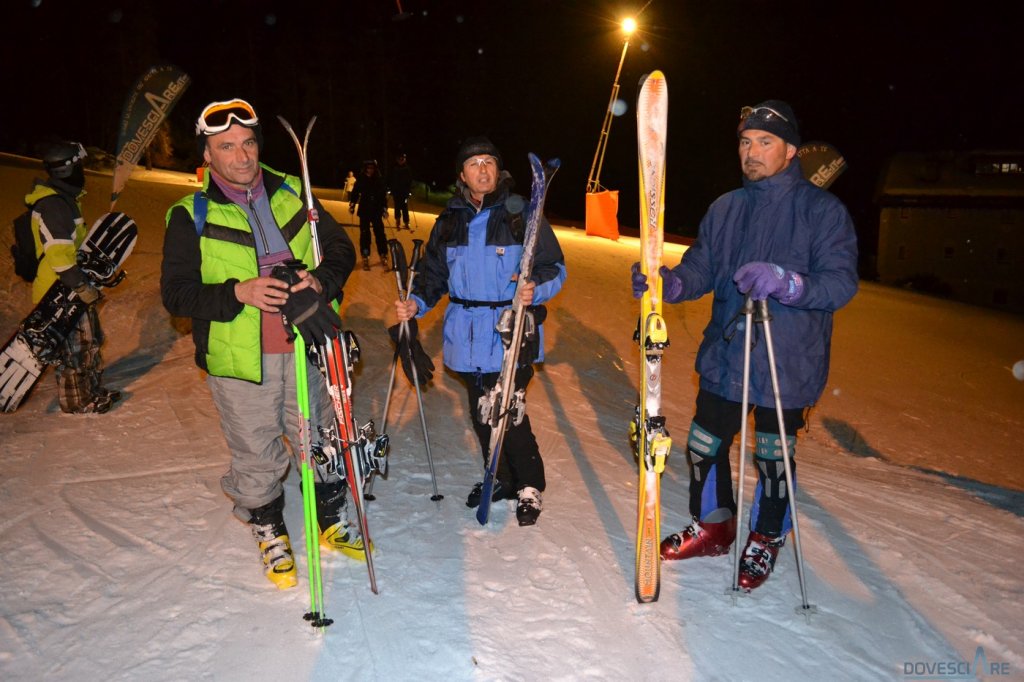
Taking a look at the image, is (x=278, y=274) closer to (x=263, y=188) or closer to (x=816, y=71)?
(x=263, y=188)

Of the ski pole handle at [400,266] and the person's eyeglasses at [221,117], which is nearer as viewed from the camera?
the person's eyeglasses at [221,117]

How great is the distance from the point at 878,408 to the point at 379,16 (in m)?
39.6

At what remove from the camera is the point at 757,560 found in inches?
127

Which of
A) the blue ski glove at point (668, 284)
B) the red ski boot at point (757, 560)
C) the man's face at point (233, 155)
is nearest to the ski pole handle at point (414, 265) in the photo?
the man's face at point (233, 155)

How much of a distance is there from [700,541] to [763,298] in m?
1.38

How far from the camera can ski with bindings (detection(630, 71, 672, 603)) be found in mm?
3059

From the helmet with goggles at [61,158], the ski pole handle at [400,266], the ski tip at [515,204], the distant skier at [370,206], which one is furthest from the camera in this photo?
the distant skier at [370,206]

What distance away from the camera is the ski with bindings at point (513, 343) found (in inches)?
132

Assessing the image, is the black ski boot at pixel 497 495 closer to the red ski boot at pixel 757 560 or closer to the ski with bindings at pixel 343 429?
the ski with bindings at pixel 343 429

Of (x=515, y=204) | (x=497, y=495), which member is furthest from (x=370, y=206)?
(x=515, y=204)

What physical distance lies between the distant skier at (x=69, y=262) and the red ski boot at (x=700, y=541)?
4811 millimetres

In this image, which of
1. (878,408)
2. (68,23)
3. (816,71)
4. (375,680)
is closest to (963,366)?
(878,408)

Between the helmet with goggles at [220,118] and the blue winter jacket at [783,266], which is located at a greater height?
the helmet with goggles at [220,118]

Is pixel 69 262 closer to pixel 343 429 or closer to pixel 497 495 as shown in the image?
pixel 343 429
